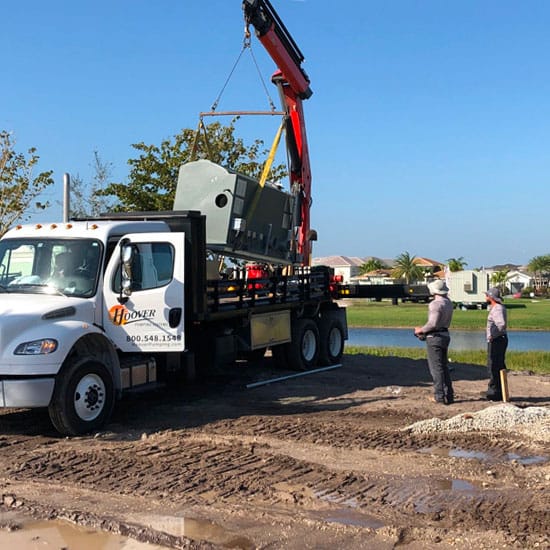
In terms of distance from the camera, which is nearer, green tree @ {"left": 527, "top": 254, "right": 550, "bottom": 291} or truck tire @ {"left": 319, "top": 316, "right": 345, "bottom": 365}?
truck tire @ {"left": 319, "top": 316, "right": 345, "bottom": 365}

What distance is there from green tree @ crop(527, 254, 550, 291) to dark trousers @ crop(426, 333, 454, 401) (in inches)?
4913

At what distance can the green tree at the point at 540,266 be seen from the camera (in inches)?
5207

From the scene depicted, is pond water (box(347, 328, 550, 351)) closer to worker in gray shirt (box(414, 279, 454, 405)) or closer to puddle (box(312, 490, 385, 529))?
worker in gray shirt (box(414, 279, 454, 405))

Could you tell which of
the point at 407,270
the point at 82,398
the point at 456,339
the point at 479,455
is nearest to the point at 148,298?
the point at 82,398

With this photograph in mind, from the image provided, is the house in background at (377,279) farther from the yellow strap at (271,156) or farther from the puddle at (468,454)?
the puddle at (468,454)

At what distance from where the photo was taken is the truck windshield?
990cm

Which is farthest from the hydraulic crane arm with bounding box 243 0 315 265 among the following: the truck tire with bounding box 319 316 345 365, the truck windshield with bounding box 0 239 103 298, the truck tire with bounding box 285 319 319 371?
the truck windshield with bounding box 0 239 103 298

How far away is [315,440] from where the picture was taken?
887 cm

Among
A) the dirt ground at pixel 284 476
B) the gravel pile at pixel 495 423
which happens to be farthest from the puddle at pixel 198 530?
the gravel pile at pixel 495 423

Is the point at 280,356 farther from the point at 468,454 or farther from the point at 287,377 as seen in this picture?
the point at 468,454

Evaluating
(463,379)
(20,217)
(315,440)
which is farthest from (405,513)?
(20,217)

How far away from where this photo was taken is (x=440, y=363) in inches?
447

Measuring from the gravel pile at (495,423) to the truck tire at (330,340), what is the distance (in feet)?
21.6

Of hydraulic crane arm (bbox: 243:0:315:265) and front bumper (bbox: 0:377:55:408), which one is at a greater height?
hydraulic crane arm (bbox: 243:0:315:265)
